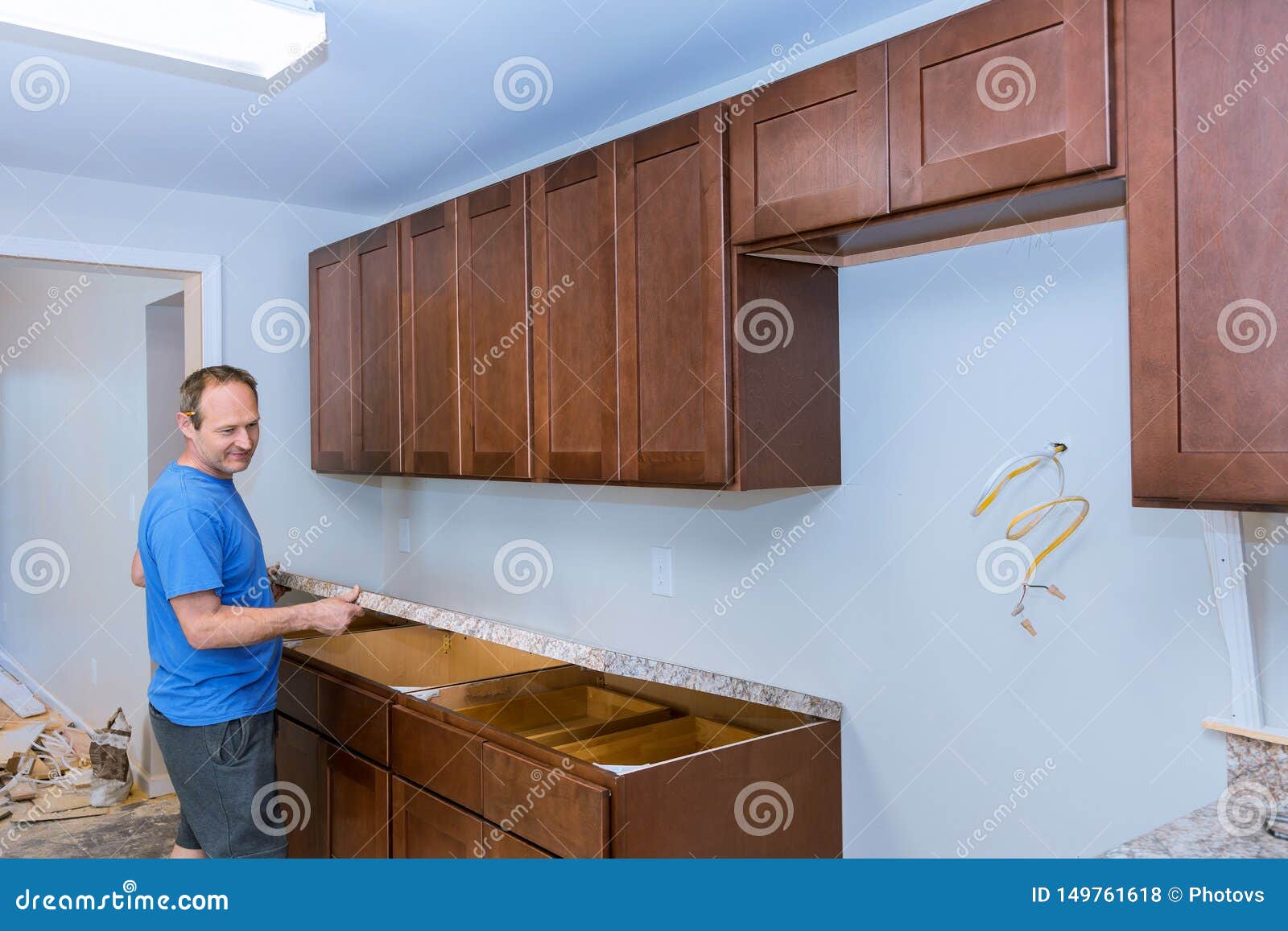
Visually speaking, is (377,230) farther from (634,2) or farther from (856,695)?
(856,695)

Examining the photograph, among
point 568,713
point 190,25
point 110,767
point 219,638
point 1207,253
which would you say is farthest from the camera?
point 110,767

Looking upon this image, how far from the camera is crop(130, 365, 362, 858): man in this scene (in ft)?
7.64

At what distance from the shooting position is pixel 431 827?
251 centimetres

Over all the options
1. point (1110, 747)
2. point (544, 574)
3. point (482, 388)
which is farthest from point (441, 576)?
point (1110, 747)

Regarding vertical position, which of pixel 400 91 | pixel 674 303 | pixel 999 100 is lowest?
pixel 674 303

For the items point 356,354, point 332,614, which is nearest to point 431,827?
point 332,614

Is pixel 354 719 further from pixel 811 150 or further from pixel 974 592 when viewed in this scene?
pixel 811 150

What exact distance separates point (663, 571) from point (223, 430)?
1.24 m

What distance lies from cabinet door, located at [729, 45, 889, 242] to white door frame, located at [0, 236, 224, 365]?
7.83 feet

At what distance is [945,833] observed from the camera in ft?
7.00

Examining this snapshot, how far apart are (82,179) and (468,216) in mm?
1519

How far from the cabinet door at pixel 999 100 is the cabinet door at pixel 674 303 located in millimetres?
499

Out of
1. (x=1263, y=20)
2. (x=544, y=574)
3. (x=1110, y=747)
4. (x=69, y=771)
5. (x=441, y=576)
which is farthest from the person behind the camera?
(x=69, y=771)

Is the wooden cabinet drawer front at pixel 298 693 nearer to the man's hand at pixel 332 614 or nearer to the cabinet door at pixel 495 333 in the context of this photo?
the man's hand at pixel 332 614
